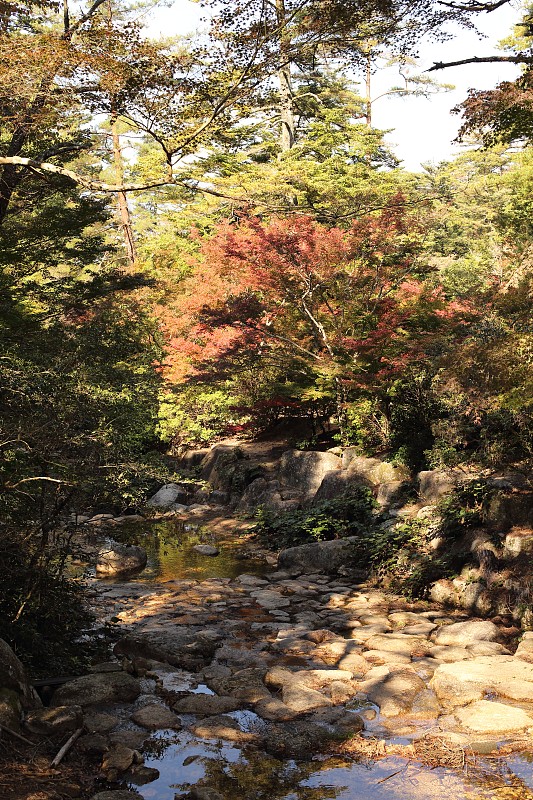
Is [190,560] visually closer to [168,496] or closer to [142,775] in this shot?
[168,496]

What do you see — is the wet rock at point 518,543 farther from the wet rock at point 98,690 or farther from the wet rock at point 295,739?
the wet rock at point 98,690

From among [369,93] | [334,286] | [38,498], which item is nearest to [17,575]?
[38,498]

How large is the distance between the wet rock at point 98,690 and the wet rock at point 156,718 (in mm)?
233

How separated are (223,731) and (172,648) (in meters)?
1.96

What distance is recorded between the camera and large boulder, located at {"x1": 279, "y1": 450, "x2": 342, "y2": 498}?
13906 mm

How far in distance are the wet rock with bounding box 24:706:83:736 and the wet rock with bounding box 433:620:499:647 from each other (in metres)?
3.97

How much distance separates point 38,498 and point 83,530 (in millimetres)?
672

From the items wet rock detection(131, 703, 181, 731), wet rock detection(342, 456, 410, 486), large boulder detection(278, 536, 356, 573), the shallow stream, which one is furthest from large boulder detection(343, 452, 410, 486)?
wet rock detection(131, 703, 181, 731)

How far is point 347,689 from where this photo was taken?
6.05 metres

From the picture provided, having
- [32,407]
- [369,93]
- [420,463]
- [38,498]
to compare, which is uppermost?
A: [369,93]

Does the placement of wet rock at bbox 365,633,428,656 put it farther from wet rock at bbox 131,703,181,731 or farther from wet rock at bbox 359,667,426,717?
wet rock at bbox 131,703,181,731

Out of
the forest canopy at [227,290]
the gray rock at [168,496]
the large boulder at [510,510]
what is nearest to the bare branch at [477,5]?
the forest canopy at [227,290]

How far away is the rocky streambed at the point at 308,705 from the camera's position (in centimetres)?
459

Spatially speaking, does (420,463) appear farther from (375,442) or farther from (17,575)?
(17,575)
